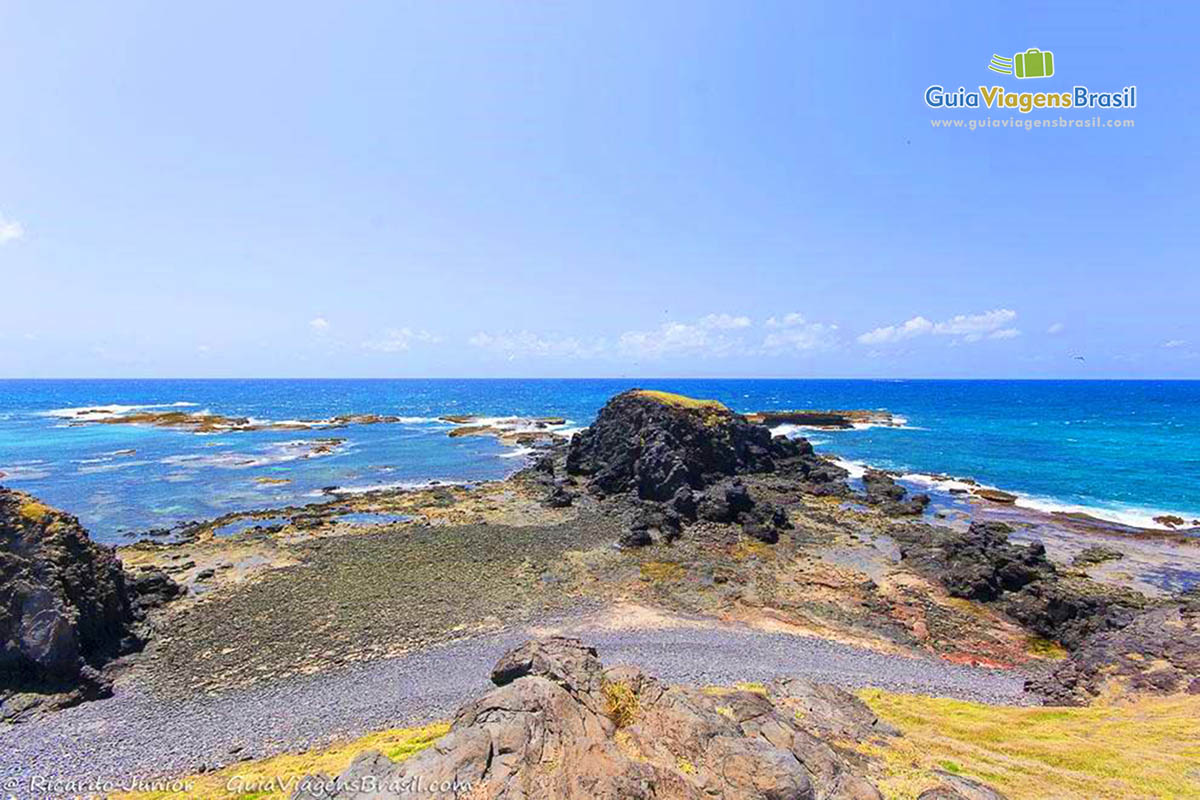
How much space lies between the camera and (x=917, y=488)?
184 feet

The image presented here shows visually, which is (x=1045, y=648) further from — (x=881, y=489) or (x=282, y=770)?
(x=282, y=770)

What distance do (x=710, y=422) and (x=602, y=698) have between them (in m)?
47.1

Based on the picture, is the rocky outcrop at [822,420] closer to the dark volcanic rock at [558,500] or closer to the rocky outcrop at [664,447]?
the rocky outcrop at [664,447]

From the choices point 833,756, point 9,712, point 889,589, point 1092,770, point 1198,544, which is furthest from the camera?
point 1198,544

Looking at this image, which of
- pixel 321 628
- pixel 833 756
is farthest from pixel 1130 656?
pixel 321 628

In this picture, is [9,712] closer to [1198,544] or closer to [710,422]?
[710,422]

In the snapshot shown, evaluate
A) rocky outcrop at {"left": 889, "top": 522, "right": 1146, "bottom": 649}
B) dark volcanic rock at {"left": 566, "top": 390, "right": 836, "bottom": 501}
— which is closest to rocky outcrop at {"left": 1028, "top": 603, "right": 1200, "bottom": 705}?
rocky outcrop at {"left": 889, "top": 522, "right": 1146, "bottom": 649}

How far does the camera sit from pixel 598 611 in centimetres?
2750

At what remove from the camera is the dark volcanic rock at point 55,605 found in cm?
2052

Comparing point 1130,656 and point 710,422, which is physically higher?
point 710,422

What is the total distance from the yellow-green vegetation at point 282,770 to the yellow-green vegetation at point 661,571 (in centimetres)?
1720

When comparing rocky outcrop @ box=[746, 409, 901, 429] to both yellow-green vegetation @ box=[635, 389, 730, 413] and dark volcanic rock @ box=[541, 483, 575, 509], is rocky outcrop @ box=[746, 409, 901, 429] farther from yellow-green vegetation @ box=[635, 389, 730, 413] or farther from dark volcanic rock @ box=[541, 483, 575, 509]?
dark volcanic rock @ box=[541, 483, 575, 509]

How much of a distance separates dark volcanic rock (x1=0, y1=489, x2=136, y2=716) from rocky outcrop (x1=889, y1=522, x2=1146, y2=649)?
134 ft

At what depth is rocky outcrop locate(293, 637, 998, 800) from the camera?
951 cm
